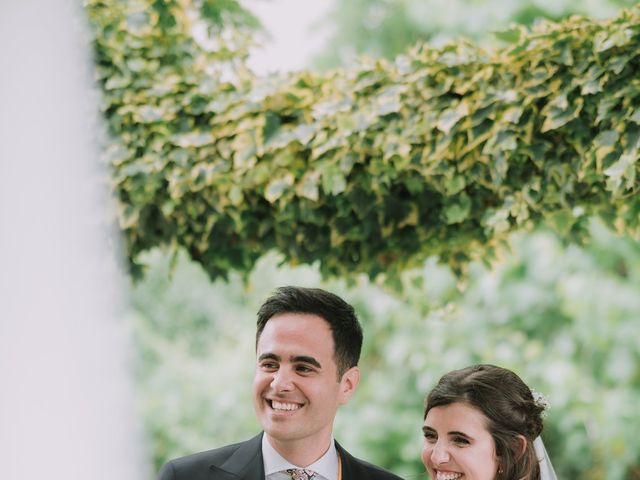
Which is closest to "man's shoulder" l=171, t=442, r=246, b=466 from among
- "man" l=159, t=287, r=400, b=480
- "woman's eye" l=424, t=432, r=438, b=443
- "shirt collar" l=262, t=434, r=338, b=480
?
"man" l=159, t=287, r=400, b=480

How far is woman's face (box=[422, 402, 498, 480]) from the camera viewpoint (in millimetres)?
2682

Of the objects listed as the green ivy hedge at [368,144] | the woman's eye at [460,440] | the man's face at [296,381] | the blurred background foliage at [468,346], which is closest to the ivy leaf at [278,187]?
the green ivy hedge at [368,144]

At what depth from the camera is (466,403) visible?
2783 millimetres

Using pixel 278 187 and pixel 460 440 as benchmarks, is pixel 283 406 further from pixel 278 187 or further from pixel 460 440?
pixel 278 187

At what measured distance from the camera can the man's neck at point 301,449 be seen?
271 centimetres

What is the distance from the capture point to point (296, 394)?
2646 mm

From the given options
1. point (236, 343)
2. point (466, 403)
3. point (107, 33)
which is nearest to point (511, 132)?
point (466, 403)

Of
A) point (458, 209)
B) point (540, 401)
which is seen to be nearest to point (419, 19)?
point (458, 209)

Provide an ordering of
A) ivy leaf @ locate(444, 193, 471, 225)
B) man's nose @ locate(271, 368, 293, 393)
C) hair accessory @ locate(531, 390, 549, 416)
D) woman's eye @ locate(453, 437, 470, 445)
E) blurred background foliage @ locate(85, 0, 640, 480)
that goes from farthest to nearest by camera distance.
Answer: blurred background foliage @ locate(85, 0, 640, 480)
ivy leaf @ locate(444, 193, 471, 225)
hair accessory @ locate(531, 390, 549, 416)
woman's eye @ locate(453, 437, 470, 445)
man's nose @ locate(271, 368, 293, 393)

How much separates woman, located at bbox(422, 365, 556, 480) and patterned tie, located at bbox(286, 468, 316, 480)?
326 millimetres

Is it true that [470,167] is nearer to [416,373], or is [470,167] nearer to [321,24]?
[416,373]

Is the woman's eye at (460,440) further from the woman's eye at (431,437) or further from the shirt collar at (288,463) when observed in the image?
the shirt collar at (288,463)

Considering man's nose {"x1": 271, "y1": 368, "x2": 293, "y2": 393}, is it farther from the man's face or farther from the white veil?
the white veil

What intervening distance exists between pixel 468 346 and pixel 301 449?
4864 mm
